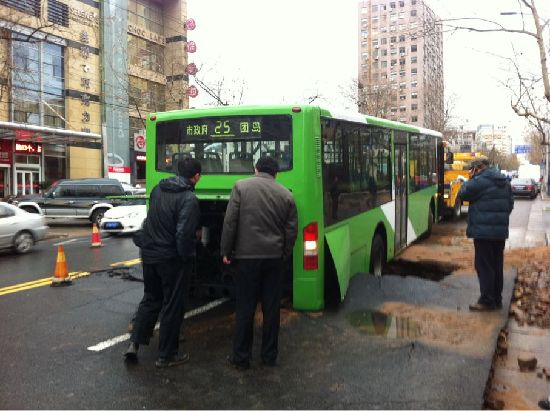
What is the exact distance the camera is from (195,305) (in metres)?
7.03

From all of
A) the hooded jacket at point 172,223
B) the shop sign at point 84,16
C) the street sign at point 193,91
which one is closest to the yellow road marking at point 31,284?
the hooded jacket at point 172,223

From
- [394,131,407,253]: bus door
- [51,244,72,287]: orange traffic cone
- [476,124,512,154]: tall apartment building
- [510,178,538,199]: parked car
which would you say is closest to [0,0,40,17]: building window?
[51,244,72,287]: orange traffic cone

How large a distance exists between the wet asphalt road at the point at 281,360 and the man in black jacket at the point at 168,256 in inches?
10.5

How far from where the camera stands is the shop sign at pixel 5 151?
2938cm

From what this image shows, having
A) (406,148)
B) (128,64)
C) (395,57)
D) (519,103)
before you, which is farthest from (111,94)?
(395,57)

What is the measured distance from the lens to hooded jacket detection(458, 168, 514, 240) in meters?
6.30

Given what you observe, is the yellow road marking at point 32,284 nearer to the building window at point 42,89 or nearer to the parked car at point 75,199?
the parked car at point 75,199

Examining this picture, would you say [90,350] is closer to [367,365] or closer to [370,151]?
[367,365]

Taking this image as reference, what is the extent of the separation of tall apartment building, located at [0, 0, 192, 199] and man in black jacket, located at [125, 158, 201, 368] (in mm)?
22730

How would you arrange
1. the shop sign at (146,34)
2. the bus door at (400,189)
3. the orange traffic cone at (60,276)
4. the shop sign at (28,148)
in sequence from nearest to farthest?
1. the orange traffic cone at (60,276)
2. the bus door at (400,189)
3. the shop sign at (28,148)
4. the shop sign at (146,34)

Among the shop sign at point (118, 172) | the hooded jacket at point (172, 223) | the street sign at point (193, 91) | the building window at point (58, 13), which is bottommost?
the hooded jacket at point (172, 223)

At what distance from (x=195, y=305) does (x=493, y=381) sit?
3888mm

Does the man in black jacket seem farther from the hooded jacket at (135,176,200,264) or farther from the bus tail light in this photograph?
the bus tail light

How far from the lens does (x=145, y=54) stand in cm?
4038
